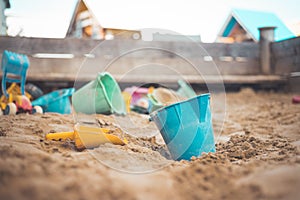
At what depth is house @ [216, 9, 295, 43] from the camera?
23.6ft

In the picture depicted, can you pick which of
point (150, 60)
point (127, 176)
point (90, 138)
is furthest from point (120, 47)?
point (127, 176)

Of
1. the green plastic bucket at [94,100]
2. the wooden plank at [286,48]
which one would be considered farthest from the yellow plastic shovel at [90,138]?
Result: the wooden plank at [286,48]

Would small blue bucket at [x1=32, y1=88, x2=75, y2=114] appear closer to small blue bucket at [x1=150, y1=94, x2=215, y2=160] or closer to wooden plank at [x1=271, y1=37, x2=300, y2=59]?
small blue bucket at [x1=150, y1=94, x2=215, y2=160]

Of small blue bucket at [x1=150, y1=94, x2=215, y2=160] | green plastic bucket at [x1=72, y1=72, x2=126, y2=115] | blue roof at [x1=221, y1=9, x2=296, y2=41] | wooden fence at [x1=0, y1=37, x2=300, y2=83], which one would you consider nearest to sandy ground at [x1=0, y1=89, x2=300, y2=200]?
small blue bucket at [x1=150, y1=94, x2=215, y2=160]

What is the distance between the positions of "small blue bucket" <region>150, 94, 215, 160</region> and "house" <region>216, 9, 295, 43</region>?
583 centimetres

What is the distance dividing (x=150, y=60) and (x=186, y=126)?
11.1ft

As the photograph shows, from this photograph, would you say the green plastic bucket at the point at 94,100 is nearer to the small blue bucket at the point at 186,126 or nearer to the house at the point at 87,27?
the small blue bucket at the point at 186,126

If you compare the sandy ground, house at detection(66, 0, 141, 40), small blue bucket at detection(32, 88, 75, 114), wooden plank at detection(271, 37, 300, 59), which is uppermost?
house at detection(66, 0, 141, 40)

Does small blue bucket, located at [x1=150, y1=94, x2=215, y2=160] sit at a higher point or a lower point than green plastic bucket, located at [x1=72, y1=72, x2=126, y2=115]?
higher

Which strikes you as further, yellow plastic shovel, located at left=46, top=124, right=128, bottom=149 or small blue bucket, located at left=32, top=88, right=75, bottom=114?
small blue bucket, located at left=32, top=88, right=75, bottom=114

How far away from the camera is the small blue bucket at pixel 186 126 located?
5.22ft

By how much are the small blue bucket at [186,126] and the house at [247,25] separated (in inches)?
229

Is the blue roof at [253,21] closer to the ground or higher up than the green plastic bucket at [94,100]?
higher up

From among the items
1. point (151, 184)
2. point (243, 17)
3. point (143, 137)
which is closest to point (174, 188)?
point (151, 184)
